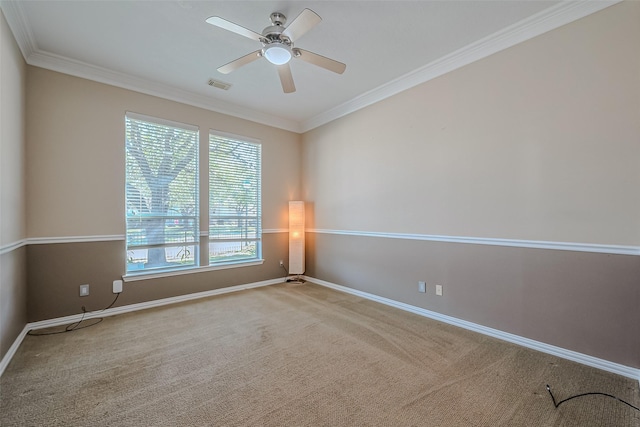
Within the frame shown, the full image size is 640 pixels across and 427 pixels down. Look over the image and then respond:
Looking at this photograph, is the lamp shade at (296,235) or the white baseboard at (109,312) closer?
the white baseboard at (109,312)

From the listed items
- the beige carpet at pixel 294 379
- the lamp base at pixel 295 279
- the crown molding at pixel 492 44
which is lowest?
the beige carpet at pixel 294 379

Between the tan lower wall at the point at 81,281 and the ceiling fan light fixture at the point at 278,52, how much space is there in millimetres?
2882

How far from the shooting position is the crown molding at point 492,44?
2.25 m

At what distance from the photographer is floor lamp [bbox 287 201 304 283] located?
493 centimetres

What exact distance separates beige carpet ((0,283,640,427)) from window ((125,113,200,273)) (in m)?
0.96

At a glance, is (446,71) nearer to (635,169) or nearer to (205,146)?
(635,169)

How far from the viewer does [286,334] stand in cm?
280

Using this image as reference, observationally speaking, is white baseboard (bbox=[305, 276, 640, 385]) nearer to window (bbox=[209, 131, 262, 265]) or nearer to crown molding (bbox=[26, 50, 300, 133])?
window (bbox=[209, 131, 262, 265])

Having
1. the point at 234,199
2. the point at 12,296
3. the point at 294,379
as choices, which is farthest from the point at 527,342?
the point at 12,296

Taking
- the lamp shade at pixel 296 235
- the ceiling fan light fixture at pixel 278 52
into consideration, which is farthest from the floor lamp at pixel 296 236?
the ceiling fan light fixture at pixel 278 52

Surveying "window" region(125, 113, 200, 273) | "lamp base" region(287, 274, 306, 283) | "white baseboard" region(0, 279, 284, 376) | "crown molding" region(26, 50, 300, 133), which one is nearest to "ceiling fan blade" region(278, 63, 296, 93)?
"crown molding" region(26, 50, 300, 133)

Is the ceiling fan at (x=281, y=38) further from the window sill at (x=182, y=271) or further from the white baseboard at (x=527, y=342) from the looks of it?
the white baseboard at (x=527, y=342)

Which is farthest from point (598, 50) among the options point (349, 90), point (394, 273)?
point (394, 273)

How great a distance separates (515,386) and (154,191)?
429 centimetres
